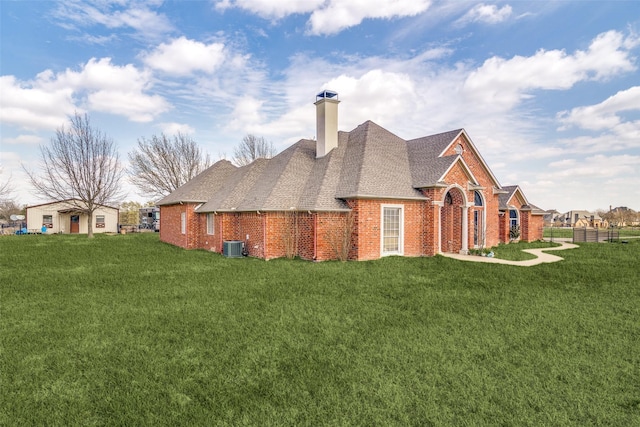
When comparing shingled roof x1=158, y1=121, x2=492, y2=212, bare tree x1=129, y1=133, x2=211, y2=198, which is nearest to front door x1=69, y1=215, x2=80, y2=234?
bare tree x1=129, y1=133, x2=211, y2=198

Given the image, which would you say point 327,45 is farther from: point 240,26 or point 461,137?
point 461,137

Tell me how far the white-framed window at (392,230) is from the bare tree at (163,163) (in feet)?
108

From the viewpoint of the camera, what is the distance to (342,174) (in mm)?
17812

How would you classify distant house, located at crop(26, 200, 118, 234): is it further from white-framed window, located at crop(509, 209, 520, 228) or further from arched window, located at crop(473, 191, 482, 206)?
white-framed window, located at crop(509, 209, 520, 228)

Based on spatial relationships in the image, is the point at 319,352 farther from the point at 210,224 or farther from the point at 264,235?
the point at 210,224

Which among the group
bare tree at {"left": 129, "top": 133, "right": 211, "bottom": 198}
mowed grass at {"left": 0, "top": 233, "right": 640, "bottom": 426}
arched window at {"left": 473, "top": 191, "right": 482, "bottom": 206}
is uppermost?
bare tree at {"left": 129, "top": 133, "right": 211, "bottom": 198}

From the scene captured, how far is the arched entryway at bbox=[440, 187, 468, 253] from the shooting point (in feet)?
60.2

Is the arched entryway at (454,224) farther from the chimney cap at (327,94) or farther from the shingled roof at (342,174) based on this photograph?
the chimney cap at (327,94)

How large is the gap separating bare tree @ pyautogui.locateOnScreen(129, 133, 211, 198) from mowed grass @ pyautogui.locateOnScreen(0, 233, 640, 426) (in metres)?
32.9

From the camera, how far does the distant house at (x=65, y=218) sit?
41031 mm

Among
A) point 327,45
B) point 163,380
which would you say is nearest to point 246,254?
point 327,45

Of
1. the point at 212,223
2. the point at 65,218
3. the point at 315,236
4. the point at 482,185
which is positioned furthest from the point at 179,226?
the point at 65,218

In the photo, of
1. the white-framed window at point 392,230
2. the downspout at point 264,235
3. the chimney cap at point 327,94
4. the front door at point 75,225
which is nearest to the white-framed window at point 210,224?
the downspout at point 264,235

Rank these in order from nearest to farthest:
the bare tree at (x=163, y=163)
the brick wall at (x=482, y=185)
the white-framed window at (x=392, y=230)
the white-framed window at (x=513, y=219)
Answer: the white-framed window at (x=392, y=230) < the brick wall at (x=482, y=185) < the white-framed window at (x=513, y=219) < the bare tree at (x=163, y=163)
